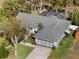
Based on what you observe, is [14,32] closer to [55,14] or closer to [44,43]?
[44,43]

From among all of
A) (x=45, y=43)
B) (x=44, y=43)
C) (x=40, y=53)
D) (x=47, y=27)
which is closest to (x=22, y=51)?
(x=40, y=53)

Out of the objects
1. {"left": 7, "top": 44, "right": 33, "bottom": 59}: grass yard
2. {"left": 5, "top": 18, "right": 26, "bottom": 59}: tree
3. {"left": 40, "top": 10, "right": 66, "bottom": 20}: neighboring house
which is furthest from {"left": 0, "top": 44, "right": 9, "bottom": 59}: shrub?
{"left": 40, "top": 10, "right": 66, "bottom": 20}: neighboring house

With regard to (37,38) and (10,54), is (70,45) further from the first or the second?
(10,54)

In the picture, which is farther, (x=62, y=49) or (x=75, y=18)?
(x=75, y=18)

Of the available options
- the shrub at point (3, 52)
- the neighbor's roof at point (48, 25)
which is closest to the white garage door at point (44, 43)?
the neighbor's roof at point (48, 25)

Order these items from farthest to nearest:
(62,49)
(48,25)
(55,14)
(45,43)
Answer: (55,14), (48,25), (45,43), (62,49)

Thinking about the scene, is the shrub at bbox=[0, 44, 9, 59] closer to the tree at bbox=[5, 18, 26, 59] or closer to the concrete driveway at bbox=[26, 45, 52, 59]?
the tree at bbox=[5, 18, 26, 59]

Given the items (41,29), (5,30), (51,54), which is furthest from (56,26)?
(5,30)
